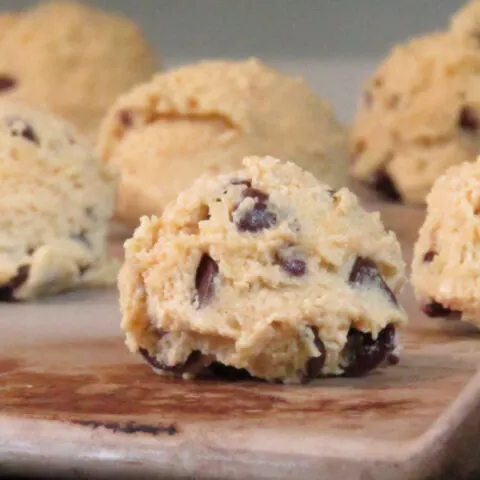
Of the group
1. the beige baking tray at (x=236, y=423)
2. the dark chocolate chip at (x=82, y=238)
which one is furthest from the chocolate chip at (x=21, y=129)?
the beige baking tray at (x=236, y=423)

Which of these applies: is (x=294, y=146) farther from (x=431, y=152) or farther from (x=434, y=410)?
(x=434, y=410)

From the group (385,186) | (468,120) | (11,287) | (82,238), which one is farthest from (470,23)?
(11,287)

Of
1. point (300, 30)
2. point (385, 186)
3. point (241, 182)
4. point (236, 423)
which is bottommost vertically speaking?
point (236, 423)

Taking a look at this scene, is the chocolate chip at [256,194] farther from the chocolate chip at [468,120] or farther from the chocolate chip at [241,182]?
the chocolate chip at [468,120]

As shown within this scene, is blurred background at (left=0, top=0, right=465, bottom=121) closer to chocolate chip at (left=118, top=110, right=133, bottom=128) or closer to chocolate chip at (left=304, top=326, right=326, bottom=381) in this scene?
chocolate chip at (left=118, top=110, right=133, bottom=128)

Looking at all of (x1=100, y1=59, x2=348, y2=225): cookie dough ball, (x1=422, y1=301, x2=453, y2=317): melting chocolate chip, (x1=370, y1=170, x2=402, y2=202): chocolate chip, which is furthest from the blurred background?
(x1=422, y1=301, x2=453, y2=317): melting chocolate chip

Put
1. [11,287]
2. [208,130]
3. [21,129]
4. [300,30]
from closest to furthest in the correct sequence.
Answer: [11,287], [21,129], [208,130], [300,30]

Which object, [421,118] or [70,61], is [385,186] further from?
[70,61]
